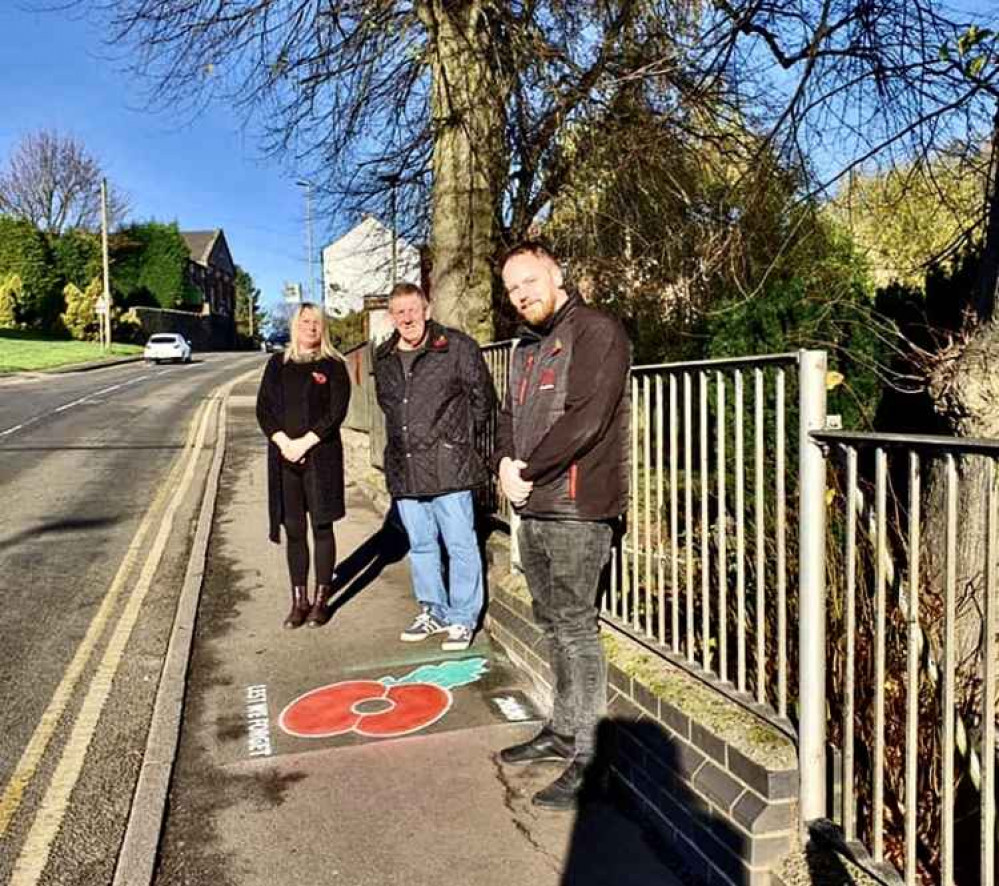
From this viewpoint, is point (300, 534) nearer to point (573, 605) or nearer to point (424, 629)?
point (424, 629)

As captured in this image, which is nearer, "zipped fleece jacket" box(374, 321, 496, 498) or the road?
the road

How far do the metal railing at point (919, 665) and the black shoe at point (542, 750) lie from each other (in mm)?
1117

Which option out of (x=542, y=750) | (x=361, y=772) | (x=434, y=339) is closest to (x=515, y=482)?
(x=542, y=750)

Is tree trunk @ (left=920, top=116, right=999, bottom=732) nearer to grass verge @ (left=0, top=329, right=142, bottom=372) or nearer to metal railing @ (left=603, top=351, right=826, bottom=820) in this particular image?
metal railing @ (left=603, top=351, right=826, bottom=820)

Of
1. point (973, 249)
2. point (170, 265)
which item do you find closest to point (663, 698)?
point (973, 249)

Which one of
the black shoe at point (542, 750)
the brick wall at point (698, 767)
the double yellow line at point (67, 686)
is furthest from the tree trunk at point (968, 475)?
the double yellow line at point (67, 686)

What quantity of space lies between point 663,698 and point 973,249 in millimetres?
4039

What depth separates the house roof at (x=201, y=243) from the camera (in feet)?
282

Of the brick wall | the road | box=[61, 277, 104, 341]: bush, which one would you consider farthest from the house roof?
the brick wall

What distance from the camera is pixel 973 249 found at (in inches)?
227

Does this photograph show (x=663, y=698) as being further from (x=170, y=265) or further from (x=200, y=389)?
(x=170, y=265)

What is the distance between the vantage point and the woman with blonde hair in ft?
17.9

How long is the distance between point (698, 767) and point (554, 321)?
5.35ft

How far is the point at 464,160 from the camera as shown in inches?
317
